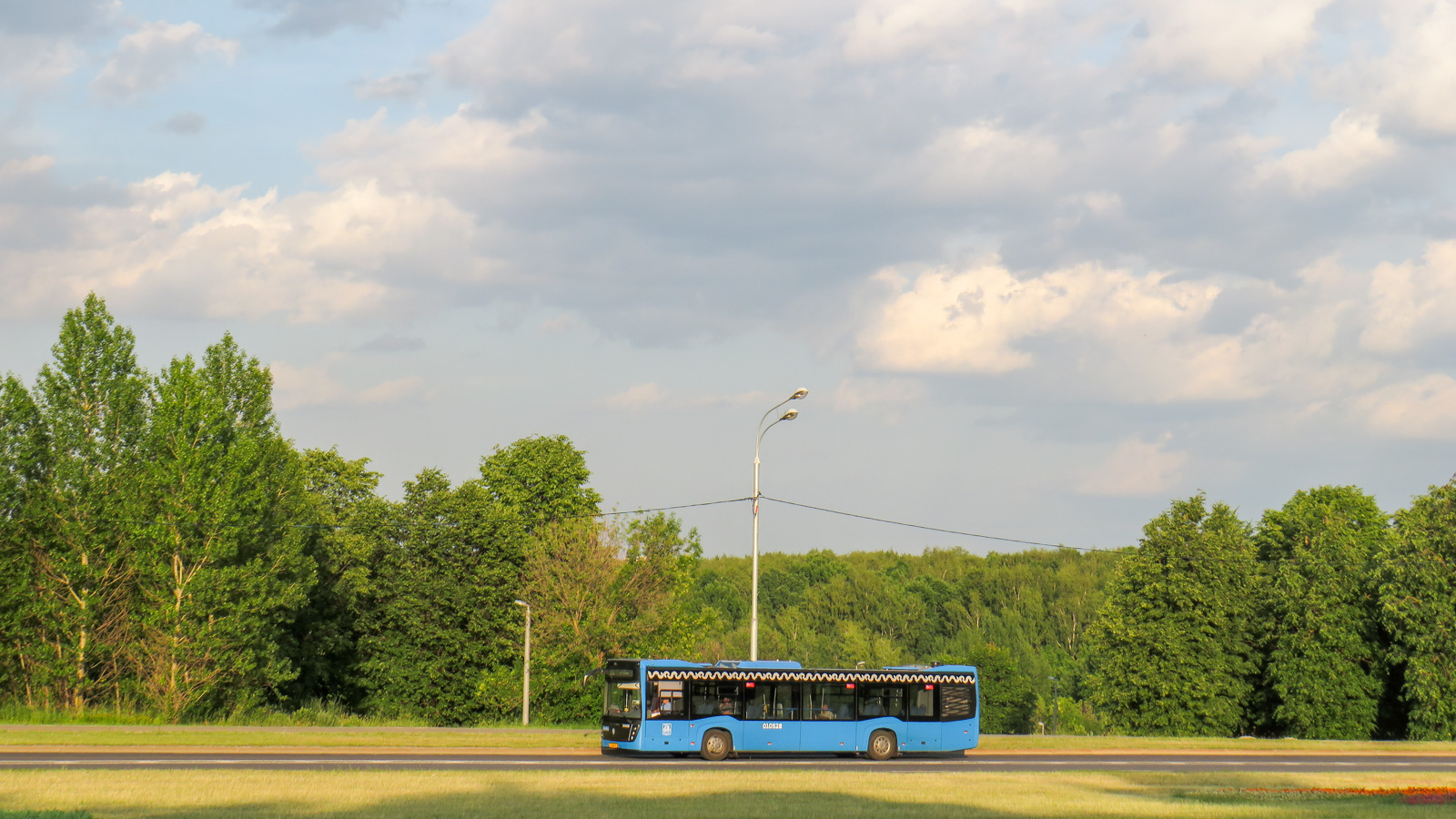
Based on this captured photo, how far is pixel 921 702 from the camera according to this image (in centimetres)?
3294

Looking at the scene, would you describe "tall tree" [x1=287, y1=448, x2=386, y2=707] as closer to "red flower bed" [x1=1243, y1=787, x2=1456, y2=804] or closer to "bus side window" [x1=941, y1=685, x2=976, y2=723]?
"bus side window" [x1=941, y1=685, x2=976, y2=723]

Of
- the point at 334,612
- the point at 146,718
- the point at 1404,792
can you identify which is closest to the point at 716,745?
the point at 1404,792

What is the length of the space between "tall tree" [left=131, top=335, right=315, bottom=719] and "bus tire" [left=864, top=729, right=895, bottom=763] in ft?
82.2

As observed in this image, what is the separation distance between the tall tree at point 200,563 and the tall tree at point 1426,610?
47656 mm

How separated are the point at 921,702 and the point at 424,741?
557 inches

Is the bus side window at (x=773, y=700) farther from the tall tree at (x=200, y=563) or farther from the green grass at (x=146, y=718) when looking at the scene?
the tall tree at (x=200, y=563)

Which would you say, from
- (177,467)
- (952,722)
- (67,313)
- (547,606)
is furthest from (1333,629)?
(67,313)

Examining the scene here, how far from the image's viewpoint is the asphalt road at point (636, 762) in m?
25.0

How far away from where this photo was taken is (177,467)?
144 feet

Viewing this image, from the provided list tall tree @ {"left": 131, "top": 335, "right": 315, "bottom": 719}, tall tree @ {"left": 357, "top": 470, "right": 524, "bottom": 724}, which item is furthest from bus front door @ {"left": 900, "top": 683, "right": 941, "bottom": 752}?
tall tree @ {"left": 357, "top": 470, "right": 524, "bottom": 724}

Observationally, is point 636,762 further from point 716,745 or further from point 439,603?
point 439,603

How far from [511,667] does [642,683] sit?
103 feet

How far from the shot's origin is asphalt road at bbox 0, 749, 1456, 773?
25000 mm

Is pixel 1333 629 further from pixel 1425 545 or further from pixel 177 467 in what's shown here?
pixel 177 467
